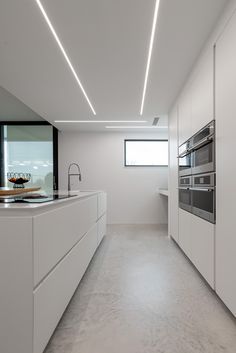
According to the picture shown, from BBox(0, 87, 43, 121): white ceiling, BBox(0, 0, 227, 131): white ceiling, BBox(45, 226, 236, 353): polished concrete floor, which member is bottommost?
BBox(45, 226, 236, 353): polished concrete floor

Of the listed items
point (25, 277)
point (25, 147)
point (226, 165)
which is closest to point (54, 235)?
point (25, 277)

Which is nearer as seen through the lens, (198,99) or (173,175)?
(198,99)

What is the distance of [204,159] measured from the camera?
230 cm

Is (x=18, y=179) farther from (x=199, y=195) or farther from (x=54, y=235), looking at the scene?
(x=199, y=195)

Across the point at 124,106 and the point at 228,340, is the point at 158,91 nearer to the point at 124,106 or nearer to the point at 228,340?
the point at 124,106

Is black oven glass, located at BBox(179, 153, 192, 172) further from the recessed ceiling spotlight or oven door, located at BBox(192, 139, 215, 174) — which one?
the recessed ceiling spotlight

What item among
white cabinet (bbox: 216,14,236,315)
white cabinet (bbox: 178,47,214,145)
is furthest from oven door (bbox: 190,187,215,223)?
white cabinet (bbox: 178,47,214,145)

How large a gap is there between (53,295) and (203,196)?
5.38 ft

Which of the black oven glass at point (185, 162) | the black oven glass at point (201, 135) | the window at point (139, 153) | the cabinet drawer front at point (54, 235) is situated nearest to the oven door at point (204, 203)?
the black oven glass at point (185, 162)

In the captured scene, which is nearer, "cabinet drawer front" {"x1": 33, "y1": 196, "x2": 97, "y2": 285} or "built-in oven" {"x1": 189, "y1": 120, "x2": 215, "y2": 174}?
"cabinet drawer front" {"x1": 33, "y1": 196, "x2": 97, "y2": 285}

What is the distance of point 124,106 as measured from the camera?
407 centimetres

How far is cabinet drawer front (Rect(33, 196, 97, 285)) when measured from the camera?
1148mm

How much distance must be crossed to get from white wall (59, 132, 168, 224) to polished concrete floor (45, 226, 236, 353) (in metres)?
2.99

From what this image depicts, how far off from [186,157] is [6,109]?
3.93 metres
